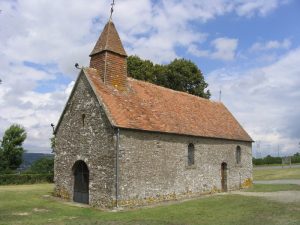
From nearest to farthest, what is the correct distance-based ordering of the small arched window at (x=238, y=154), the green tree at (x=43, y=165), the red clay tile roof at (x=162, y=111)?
A: the red clay tile roof at (x=162, y=111) < the small arched window at (x=238, y=154) < the green tree at (x=43, y=165)

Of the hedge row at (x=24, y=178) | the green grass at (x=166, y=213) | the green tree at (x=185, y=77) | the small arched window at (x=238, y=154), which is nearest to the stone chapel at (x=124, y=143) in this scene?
the green grass at (x=166, y=213)

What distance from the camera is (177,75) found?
1745 inches

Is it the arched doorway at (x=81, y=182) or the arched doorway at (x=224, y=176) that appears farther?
the arched doorway at (x=224, y=176)

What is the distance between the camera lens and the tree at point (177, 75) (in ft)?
140

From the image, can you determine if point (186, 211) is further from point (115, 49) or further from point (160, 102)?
point (115, 49)

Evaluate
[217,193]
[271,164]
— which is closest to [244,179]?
[217,193]

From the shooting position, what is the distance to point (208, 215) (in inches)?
646

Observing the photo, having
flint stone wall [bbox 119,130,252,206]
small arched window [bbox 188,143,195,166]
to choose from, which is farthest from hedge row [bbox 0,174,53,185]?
flint stone wall [bbox 119,130,252,206]

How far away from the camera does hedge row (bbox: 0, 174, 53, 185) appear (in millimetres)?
35594

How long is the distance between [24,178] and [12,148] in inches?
428

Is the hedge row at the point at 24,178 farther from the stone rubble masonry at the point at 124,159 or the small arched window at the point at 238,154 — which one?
the small arched window at the point at 238,154

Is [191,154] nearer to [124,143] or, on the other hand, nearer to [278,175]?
[124,143]

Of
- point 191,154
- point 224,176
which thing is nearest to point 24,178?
point 191,154

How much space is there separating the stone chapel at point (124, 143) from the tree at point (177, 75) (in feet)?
52.7
